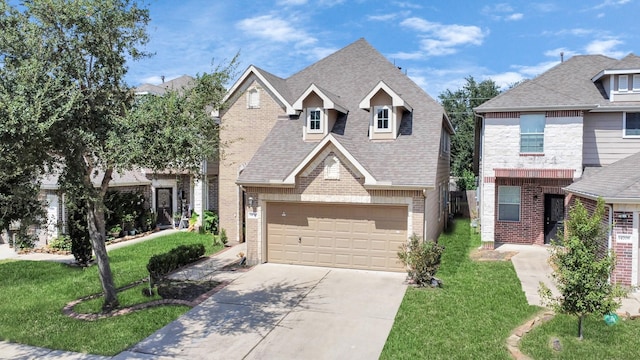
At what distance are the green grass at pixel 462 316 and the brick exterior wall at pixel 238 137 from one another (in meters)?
10.1

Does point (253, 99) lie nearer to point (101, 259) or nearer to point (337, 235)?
point (337, 235)

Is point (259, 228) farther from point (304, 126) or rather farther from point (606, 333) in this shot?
point (606, 333)

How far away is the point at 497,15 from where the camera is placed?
647 inches

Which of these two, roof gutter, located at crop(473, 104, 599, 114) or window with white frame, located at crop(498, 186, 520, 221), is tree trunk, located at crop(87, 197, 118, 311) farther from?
window with white frame, located at crop(498, 186, 520, 221)

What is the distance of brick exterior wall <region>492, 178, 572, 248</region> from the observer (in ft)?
61.0

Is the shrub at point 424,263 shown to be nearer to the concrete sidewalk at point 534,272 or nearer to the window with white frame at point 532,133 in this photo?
the concrete sidewalk at point 534,272

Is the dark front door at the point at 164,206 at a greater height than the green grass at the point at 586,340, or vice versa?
the dark front door at the point at 164,206

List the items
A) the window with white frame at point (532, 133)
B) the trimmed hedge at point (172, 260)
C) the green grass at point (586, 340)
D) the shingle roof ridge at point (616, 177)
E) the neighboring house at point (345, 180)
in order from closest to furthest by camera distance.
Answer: the green grass at point (586, 340) → the shingle roof ridge at point (616, 177) → the trimmed hedge at point (172, 260) → the neighboring house at point (345, 180) → the window with white frame at point (532, 133)

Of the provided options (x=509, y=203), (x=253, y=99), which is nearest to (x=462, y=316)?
(x=509, y=203)

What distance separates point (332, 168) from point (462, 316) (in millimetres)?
6673

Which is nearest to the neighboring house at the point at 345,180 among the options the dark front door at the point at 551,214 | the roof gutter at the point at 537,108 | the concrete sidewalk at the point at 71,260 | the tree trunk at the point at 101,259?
the concrete sidewalk at the point at 71,260

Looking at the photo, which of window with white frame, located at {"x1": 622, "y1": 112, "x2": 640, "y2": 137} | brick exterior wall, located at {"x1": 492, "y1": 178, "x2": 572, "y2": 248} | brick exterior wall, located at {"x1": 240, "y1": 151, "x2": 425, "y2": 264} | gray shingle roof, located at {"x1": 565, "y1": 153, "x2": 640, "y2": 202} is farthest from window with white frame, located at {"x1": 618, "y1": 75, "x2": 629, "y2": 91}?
brick exterior wall, located at {"x1": 240, "y1": 151, "x2": 425, "y2": 264}

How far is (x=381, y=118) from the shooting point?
55.2ft

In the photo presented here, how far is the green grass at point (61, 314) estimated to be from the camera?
30.2 feet
